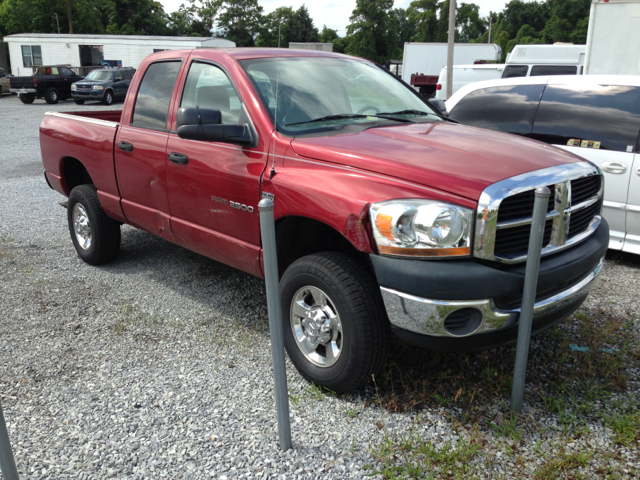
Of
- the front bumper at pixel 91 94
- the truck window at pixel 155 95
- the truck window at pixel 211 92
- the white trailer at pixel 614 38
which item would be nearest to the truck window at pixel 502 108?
the truck window at pixel 211 92

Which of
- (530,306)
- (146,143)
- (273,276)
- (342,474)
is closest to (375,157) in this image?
Answer: (273,276)

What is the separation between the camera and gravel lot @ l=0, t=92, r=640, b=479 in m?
2.68

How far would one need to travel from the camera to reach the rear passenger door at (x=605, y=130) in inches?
200

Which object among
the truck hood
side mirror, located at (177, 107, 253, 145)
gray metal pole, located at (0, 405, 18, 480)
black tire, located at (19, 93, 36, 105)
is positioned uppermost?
side mirror, located at (177, 107, 253, 145)

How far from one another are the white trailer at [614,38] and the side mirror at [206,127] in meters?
8.25

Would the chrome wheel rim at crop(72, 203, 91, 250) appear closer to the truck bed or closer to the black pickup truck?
the truck bed

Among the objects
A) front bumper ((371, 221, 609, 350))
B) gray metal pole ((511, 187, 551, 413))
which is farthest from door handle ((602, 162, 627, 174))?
gray metal pole ((511, 187, 551, 413))

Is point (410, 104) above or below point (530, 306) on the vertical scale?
above

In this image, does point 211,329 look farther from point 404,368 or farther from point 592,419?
point 592,419

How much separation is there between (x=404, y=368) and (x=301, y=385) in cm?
63

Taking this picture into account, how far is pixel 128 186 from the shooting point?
4551 mm

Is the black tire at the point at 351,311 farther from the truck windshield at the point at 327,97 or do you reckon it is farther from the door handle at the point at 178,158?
A: the door handle at the point at 178,158

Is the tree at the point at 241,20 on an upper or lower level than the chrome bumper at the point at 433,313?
upper

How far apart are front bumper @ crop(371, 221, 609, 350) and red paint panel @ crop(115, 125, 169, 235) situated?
209cm
